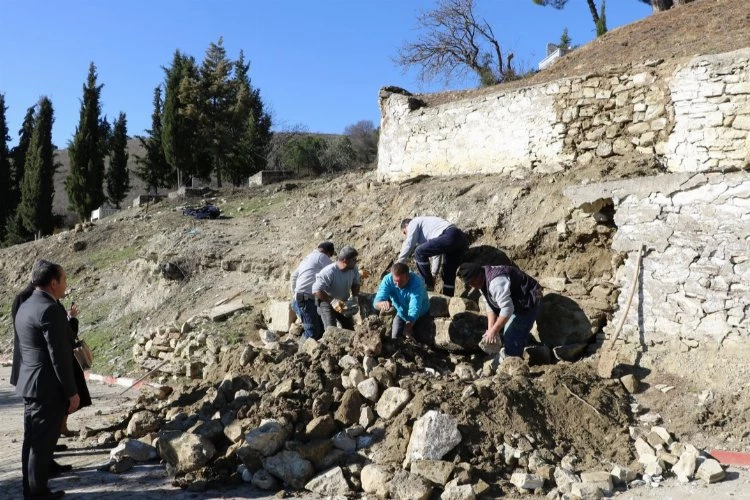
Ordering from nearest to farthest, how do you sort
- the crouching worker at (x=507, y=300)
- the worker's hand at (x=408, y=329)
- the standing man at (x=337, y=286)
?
the crouching worker at (x=507, y=300), the worker's hand at (x=408, y=329), the standing man at (x=337, y=286)

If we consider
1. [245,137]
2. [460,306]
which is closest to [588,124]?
[460,306]

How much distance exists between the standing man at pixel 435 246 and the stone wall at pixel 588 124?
2683 millimetres

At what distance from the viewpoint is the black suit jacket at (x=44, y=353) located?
13.4 feet

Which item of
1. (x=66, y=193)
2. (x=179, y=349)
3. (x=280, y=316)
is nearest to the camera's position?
(x=280, y=316)

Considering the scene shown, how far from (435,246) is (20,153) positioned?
26654 millimetres

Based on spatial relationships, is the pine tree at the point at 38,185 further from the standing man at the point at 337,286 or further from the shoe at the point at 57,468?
the shoe at the point at 57,468

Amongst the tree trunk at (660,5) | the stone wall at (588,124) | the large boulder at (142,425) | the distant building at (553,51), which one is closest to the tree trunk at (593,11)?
the distant building at (553,51)

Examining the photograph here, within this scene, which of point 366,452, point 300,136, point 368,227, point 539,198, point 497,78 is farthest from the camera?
point 300,136

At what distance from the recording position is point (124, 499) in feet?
14.2

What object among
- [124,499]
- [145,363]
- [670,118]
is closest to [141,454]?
[124,499]

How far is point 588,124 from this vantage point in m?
9.20

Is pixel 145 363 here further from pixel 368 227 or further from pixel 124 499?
pixel 124 499

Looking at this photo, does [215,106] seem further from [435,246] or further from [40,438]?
[40,438]

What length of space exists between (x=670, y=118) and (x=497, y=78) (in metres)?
10.4
